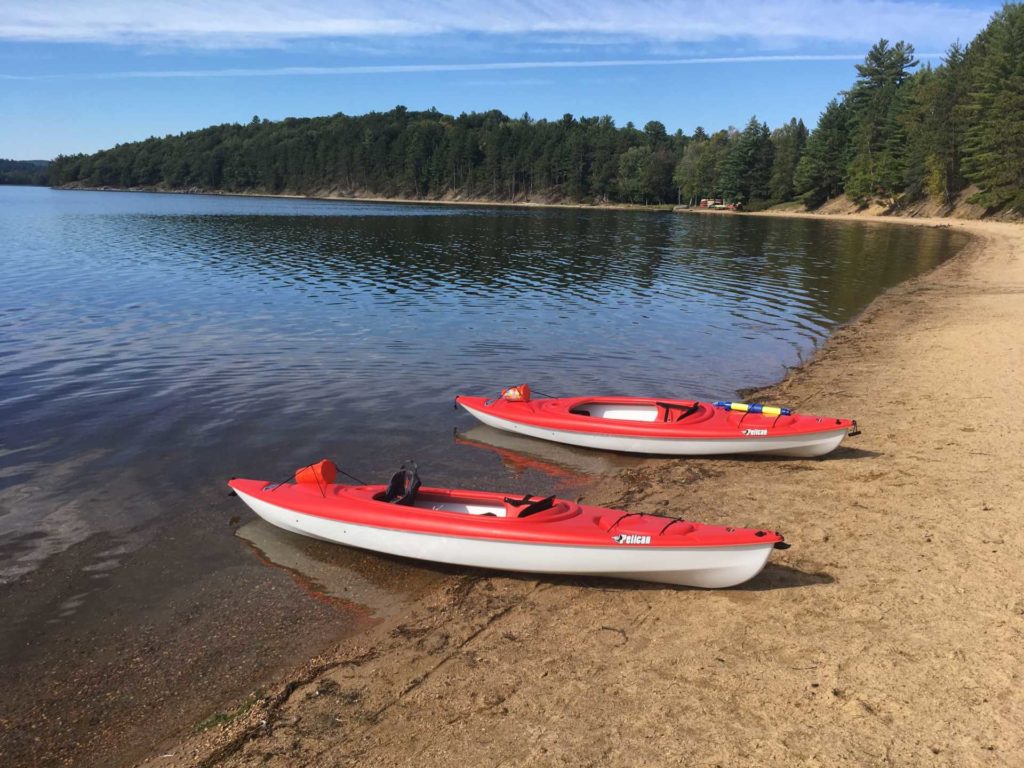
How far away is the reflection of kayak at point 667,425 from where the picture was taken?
1169cm

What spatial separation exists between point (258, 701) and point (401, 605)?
2.13 metres

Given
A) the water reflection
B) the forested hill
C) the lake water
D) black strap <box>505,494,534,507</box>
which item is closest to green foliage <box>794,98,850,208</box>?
the forested hill

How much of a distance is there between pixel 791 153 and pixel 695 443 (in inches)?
4760

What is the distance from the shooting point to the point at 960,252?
46.2 meters

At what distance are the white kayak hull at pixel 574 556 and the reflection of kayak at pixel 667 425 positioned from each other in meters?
4.83

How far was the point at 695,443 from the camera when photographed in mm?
12281

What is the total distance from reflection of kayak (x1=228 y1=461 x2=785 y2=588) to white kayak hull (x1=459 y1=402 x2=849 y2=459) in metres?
4.19

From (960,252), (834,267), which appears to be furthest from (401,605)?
(960,252)

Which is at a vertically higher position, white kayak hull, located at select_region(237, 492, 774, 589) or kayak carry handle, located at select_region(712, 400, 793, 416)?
kayak carry handle, located at select_region(712, 400, 793, 416)

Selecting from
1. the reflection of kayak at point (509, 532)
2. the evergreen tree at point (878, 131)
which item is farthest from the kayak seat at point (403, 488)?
the evergreen tree at point (878, 131)

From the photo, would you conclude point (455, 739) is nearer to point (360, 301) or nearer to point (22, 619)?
point (22, 619)

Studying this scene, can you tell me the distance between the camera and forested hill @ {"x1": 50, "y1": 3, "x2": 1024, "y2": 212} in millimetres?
72188

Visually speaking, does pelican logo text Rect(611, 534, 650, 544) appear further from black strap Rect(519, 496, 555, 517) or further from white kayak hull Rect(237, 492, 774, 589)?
black strap Rect(519, 496, 555, 517)

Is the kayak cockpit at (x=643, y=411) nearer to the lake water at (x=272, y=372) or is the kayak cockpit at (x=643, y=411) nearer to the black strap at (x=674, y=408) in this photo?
the black strap at (x=674, y=408)
